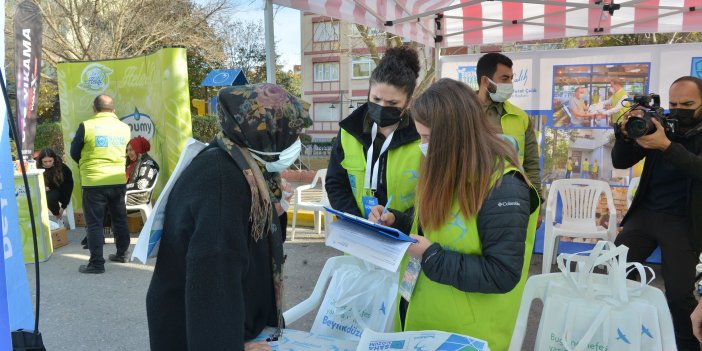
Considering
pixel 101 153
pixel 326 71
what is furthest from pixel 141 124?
pixel 326 71

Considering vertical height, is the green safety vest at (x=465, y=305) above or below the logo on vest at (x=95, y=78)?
below

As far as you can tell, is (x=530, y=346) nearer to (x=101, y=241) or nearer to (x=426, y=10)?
(x=426, y=10)

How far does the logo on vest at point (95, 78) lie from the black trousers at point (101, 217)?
8.50 feet

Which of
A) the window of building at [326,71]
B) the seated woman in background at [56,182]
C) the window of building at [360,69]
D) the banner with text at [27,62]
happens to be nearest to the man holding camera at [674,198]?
the seated woman in background at [56,182]

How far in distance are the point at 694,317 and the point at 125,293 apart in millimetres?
4168

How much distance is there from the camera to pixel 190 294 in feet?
3.85

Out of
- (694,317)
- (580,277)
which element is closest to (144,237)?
(580,277)

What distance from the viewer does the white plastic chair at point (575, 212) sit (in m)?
4.53

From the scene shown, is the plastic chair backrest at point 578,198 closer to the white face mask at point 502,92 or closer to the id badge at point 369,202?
the white face mask at point 502,92

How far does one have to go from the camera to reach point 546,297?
1.91 m

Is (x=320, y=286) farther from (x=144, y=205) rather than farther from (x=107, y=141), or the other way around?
(x=144, y=205)

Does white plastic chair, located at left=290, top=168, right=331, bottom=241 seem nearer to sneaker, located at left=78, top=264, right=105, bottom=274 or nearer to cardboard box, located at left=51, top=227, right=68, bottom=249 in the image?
sneaker, located at left=78, top=264, right=105, bottom=274

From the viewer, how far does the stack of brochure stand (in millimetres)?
1521

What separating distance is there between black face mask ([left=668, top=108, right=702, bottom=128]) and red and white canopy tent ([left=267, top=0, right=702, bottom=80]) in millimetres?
1725
